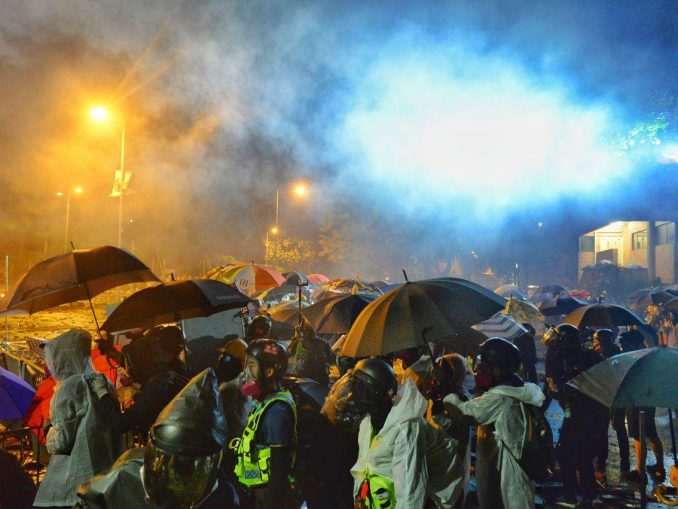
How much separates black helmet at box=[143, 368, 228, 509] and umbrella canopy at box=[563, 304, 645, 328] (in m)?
6.20

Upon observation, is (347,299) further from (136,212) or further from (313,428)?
(136,212)

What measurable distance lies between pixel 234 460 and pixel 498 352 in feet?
5.95

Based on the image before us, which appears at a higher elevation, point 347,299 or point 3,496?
point 347,299

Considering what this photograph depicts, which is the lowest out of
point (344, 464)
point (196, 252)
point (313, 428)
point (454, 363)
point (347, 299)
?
point (344, 464)

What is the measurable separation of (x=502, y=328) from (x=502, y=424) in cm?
455

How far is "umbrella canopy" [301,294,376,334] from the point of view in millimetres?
6082

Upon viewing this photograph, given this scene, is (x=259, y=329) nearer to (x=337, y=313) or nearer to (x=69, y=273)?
(x=337, y=313)

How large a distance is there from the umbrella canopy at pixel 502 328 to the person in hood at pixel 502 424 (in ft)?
13.7

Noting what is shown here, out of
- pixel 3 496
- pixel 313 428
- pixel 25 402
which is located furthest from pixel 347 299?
pixel 3 496

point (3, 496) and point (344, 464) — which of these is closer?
point (3, 496)

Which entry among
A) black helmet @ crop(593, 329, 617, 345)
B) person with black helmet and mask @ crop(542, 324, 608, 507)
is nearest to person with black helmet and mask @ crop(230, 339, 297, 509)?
person with black helmet and mask @ crop(542, 324, 608, 507)

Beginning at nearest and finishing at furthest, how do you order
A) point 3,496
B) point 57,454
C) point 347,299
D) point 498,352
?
point 3,496
point 57,454
point 498,352
point 347,299

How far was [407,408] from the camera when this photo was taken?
8.50 ft

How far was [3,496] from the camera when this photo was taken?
226cm
